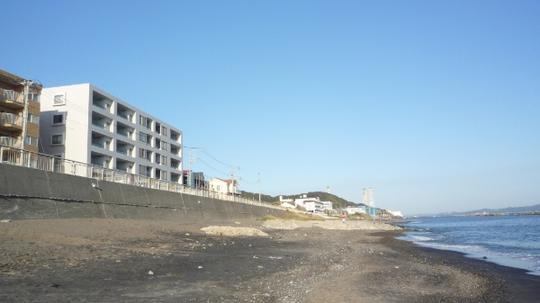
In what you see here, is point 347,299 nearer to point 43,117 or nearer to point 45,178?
point 45,178

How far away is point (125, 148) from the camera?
81.3 m

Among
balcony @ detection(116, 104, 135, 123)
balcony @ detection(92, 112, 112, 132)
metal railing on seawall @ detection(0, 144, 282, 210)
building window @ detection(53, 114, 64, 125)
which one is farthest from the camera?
balcony @ detection(116, 104, 135, 123)

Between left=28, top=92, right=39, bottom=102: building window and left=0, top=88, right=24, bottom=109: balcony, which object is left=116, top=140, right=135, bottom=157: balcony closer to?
left=28, top=92, right=39, bottom=102: building window

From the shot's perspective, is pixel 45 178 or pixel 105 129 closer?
pixel 45 178

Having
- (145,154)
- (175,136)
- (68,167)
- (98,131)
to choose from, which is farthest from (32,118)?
(175,136)

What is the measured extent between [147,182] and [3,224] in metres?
26.7

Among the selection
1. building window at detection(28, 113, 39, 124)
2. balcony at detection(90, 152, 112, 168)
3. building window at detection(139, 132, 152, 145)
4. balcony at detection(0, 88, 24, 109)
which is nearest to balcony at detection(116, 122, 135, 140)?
building window at detection(139, 132, 152, 145)

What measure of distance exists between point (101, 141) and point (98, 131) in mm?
2710

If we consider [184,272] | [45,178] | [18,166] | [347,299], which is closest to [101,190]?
[45,178]

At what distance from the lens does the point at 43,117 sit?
224ft

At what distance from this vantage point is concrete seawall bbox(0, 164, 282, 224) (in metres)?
27.6

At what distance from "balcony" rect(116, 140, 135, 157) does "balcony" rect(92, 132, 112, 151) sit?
314cm

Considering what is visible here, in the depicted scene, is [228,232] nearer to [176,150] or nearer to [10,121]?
[10,121]

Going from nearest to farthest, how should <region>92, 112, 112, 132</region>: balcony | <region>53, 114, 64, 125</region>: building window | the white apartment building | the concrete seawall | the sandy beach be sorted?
the sandy beach < the concrete seawall < the white apartment building < <region>53, 114, 64, 125</region>: building window < <region>92, 112, 112, 132</region>: balcony
